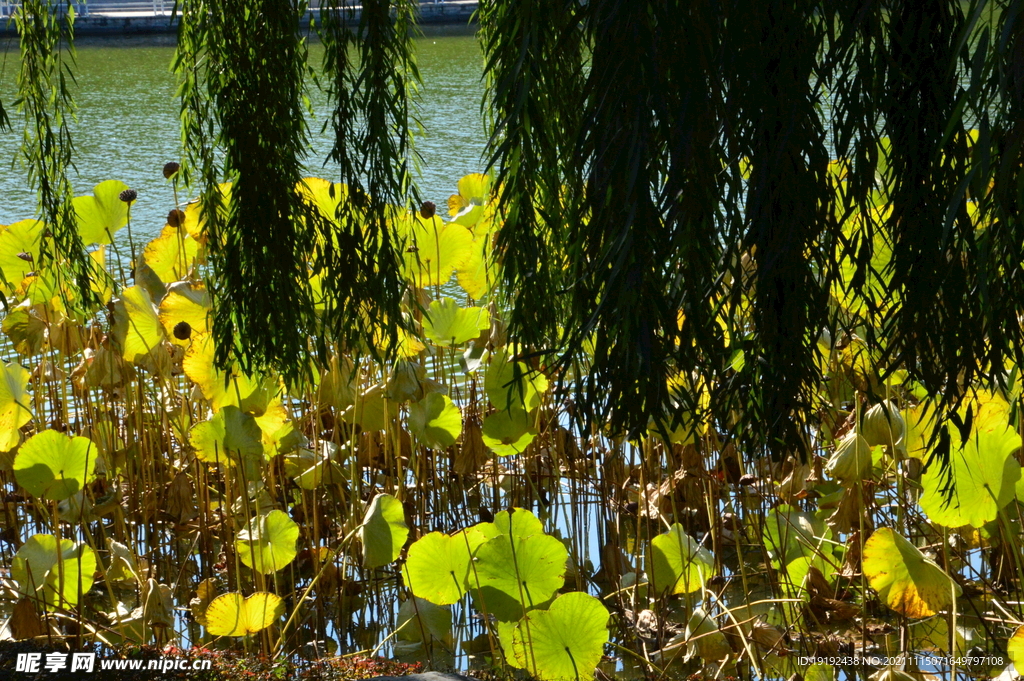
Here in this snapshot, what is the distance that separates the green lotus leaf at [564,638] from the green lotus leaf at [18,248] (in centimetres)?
114

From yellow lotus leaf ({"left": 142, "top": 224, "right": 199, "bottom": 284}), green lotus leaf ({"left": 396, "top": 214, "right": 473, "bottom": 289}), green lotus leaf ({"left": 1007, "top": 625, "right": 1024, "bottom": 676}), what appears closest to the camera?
green lotus leaf ({"left": 1007, "top": 625, "right": 1024, "bottom": 676})

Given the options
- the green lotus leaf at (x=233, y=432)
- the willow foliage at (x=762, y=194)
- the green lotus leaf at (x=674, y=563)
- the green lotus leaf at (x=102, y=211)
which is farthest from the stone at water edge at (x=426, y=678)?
the green lotus leaf at (x=102, y=211)

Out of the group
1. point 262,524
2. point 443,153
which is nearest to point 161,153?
point 443,153

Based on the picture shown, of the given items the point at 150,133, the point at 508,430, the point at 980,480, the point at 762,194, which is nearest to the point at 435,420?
the point at 508,430

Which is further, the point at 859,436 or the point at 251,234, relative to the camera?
the point at 859,436

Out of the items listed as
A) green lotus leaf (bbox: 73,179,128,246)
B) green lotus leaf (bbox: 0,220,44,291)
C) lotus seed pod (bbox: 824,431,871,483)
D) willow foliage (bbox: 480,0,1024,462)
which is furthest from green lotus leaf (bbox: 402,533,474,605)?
green lotus leaf (bbox: 0,220,44,291)

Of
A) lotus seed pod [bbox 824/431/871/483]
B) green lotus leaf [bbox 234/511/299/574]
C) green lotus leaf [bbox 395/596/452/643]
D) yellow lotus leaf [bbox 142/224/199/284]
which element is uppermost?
yellow lotus leaf [bbox 142/224/199/284]

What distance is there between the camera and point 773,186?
60cm

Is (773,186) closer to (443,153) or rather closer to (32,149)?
(32,149)

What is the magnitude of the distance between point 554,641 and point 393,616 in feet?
1.95

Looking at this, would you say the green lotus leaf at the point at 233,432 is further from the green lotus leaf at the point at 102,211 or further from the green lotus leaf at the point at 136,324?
the green lotus leaf at the point at 102,211

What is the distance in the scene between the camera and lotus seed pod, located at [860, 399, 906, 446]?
1.37 m

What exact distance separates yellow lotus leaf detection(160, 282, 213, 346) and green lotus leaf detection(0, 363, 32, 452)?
0.75 ft

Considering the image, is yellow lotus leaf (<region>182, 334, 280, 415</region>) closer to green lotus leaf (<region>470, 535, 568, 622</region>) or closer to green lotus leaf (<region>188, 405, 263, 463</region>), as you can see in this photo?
green lotus leaf (<region>188, 405, 263, 463</region>)
